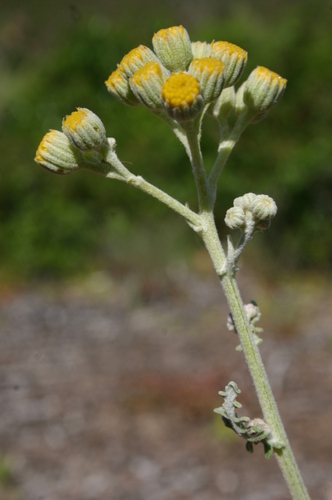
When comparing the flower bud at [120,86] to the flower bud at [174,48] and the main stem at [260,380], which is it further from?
the main stem at [260,380]

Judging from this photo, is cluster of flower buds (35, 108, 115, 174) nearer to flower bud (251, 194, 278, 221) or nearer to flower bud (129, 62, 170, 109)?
flower bud (129, 62, 170, 109)

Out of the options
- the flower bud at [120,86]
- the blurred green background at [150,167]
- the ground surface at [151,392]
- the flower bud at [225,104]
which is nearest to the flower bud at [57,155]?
the flower bud at [120,86]

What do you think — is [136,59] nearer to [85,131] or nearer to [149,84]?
[149,84]

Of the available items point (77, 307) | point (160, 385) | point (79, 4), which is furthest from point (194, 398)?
point (79, 4)

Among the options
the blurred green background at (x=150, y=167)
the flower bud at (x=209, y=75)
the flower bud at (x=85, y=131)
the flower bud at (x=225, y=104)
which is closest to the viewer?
the flower bud at (x=209, y=75)

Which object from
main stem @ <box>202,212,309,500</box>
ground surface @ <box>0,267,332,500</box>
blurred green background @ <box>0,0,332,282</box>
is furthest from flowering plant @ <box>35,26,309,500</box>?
blurred green background @ <box>0,0,332,282</box>
